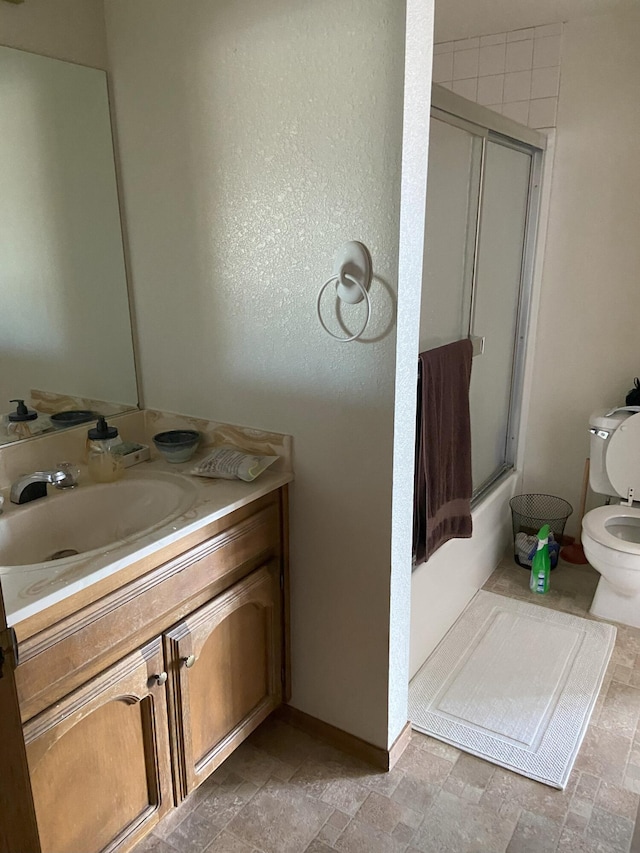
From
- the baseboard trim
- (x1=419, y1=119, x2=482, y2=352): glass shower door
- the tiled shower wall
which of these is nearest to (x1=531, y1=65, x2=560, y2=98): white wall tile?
the tiled shower wall

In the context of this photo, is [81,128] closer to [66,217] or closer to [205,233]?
[66,217]

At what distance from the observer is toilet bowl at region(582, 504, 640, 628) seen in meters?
2.35

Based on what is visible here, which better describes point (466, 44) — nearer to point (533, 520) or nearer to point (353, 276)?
point (353, 276)

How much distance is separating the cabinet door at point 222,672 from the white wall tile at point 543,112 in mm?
2208

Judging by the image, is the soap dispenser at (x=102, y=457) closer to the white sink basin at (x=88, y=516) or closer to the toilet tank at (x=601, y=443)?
the white sink basin at (x=88, y=516)

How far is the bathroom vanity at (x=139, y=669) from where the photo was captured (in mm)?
1146

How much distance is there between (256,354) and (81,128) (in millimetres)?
765

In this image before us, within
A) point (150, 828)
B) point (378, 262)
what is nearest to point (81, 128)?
point (378, 262)

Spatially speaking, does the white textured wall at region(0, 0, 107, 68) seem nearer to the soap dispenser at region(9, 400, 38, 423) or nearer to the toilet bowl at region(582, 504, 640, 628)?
the soap dispenser at region(9, 400, 38, 423)

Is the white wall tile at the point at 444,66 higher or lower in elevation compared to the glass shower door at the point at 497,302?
higher

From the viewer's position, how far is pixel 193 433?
71.1 inches

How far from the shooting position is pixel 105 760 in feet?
4.29

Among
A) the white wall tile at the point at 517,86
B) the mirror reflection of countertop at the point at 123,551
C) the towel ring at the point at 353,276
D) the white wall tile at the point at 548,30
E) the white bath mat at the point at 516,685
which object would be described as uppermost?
the white wall tile at the point at 548,30

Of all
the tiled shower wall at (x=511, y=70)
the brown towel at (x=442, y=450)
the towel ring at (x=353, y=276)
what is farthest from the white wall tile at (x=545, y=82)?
the towel ring at (x=353, y=276)
